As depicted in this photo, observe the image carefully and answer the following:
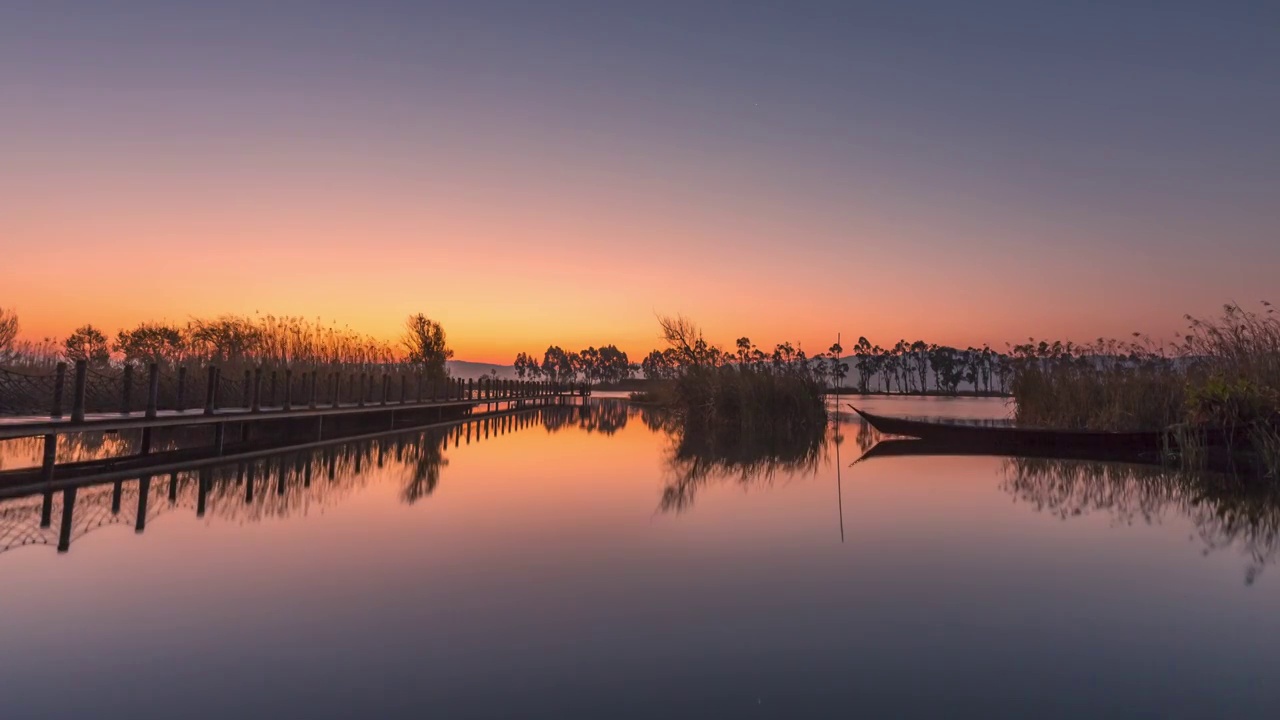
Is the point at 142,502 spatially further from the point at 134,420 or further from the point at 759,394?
the point at 759,394

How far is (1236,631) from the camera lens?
185 inches

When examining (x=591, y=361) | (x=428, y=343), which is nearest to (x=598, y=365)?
(x=591, y=361)

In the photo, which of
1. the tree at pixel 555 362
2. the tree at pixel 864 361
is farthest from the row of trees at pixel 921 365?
the tree at pixel 555 362

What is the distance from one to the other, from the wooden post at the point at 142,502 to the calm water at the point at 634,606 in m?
0.08

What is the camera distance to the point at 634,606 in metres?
5.14

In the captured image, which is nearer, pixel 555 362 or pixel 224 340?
pixel 224 340

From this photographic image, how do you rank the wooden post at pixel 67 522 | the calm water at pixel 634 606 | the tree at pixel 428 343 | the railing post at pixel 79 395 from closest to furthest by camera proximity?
the calm water at pixel 634 606 < the wooden post at pixel 67 522 < the railing post at pixel 79 395 < the tree at pixel 428 343

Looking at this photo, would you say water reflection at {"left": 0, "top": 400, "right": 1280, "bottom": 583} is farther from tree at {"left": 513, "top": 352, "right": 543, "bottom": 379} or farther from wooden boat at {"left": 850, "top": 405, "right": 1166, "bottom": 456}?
tree at {"left": 513, "top": 352, "right": 543, "bottom": 379}

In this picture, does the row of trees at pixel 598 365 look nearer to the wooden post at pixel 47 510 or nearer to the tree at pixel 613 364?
the tree at pixel 613 364

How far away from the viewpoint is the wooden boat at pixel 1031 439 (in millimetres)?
14359

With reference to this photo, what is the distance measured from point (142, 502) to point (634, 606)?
6905 millimetres

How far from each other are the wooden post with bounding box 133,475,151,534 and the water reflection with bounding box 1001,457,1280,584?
33.3 feet

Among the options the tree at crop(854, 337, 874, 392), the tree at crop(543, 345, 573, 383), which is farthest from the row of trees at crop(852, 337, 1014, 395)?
the tree at crop(543, 345, 573, 383)

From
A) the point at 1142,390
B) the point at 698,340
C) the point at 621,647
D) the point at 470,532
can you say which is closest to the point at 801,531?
the point at 470,532
